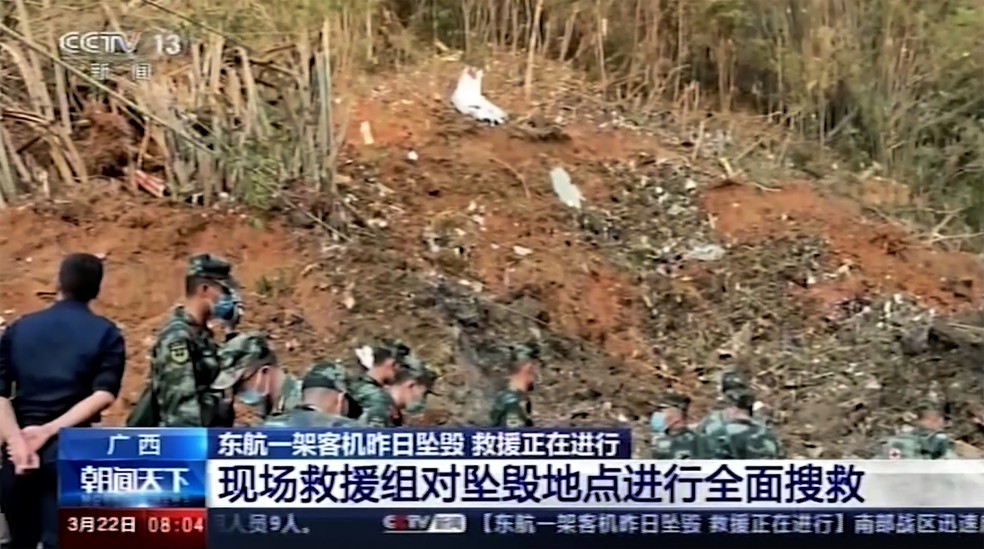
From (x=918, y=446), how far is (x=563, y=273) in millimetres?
1030

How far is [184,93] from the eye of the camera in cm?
330

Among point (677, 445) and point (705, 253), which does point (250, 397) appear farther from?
point (705, 253)

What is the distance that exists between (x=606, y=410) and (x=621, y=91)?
85 cm

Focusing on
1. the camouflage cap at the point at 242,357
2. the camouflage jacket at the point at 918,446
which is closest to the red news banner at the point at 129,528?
the camouflage cap at the point at 242,357

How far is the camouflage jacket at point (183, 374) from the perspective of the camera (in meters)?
3.22

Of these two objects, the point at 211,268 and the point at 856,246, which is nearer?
the point at 211,268

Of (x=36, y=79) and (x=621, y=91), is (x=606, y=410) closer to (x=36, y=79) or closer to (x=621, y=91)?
(x=621, y=91)

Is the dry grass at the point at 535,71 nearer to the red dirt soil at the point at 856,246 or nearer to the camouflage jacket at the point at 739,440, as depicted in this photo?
the red dirt soil at the point at 856,246

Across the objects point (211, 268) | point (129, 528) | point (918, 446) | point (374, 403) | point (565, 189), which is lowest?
point (129, 528)

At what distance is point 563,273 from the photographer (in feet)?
11.0

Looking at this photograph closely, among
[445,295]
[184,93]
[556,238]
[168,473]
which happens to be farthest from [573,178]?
[168,473]

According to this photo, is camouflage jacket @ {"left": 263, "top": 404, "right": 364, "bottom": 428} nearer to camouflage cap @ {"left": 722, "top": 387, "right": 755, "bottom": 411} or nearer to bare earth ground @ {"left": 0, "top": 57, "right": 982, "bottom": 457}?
bare earth ground @ {"left": 0, "top": 57, "right": 982, "bottom": 457}

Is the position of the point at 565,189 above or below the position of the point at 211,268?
above

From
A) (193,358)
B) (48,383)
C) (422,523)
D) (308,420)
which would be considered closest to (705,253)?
(422,523)
